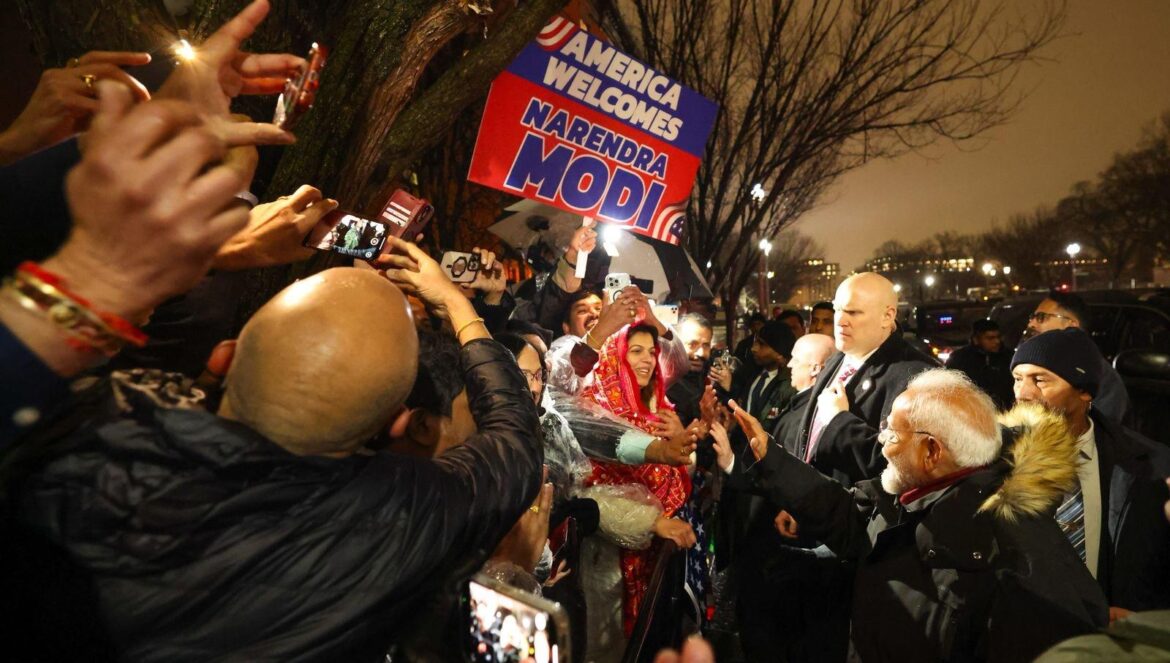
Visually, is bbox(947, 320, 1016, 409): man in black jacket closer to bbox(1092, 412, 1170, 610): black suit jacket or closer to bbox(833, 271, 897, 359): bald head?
bbox(833, 271, 897, 359): bald head

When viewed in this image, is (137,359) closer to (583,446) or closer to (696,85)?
(583,446)

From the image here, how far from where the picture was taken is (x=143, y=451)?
3.33 ft

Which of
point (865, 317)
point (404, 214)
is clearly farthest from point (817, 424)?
point (404, 214)

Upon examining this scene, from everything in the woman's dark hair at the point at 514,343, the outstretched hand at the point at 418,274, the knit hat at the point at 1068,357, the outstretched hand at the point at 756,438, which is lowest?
the outstretched hand at the point at 756,438

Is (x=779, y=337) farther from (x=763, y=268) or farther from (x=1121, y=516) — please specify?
(x=763, y=268)

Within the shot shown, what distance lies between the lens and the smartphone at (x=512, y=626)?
1264 mm

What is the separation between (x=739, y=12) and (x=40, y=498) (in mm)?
11462

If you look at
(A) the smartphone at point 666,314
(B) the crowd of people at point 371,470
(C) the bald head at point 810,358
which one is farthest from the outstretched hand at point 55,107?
(A) the smartphone at point 666,314

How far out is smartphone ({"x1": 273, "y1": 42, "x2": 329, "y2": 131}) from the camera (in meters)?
1.38

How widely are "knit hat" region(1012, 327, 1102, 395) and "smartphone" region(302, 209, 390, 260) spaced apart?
3683 mm

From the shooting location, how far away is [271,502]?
1.09 metres

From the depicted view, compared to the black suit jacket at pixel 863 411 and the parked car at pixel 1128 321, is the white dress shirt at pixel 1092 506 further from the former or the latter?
the parked car at pixel 1128 321

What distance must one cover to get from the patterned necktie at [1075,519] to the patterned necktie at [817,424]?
4.04 feet

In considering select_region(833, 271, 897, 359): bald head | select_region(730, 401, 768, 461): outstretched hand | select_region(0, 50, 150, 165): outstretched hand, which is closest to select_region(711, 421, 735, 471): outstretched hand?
select_region(730, 401, 768, 461): outstretched hand
